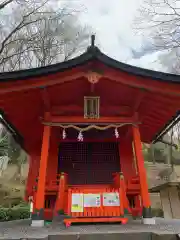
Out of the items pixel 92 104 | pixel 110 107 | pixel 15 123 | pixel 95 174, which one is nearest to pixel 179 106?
pixel 110 107

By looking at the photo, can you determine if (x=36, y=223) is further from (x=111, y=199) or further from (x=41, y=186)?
(x=111, y=199)

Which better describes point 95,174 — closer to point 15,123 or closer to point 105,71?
point 15,123

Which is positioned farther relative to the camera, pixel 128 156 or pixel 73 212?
pixel 128 156

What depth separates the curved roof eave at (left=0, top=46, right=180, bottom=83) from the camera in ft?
17.8

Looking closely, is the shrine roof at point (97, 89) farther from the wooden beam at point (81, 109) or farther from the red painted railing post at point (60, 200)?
the red painted railing post at point (60, 200)

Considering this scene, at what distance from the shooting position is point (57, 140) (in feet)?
27.6

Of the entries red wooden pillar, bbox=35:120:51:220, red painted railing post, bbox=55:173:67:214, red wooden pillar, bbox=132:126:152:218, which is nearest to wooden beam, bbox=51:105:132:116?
red wooden pillar, bbox=132:126:152:218

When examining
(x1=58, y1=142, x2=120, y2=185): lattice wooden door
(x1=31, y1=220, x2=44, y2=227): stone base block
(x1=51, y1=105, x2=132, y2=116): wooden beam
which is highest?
(x1=51, y1=105, x2=132, y2=116): wooden beam

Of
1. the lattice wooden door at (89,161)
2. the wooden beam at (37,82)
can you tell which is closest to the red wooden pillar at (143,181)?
the lattice wooden door at (89,161)

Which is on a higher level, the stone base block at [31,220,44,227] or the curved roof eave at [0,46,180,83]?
the curved roof eave at [0,46,180,83]

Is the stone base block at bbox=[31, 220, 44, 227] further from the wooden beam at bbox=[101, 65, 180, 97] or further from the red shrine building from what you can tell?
the wooden beam at bbox=[101, 65, 180, 97]

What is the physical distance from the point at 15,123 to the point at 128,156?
15.6ft

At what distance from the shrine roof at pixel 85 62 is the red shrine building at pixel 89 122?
26 millimetres

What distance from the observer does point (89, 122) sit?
6.38 meters
